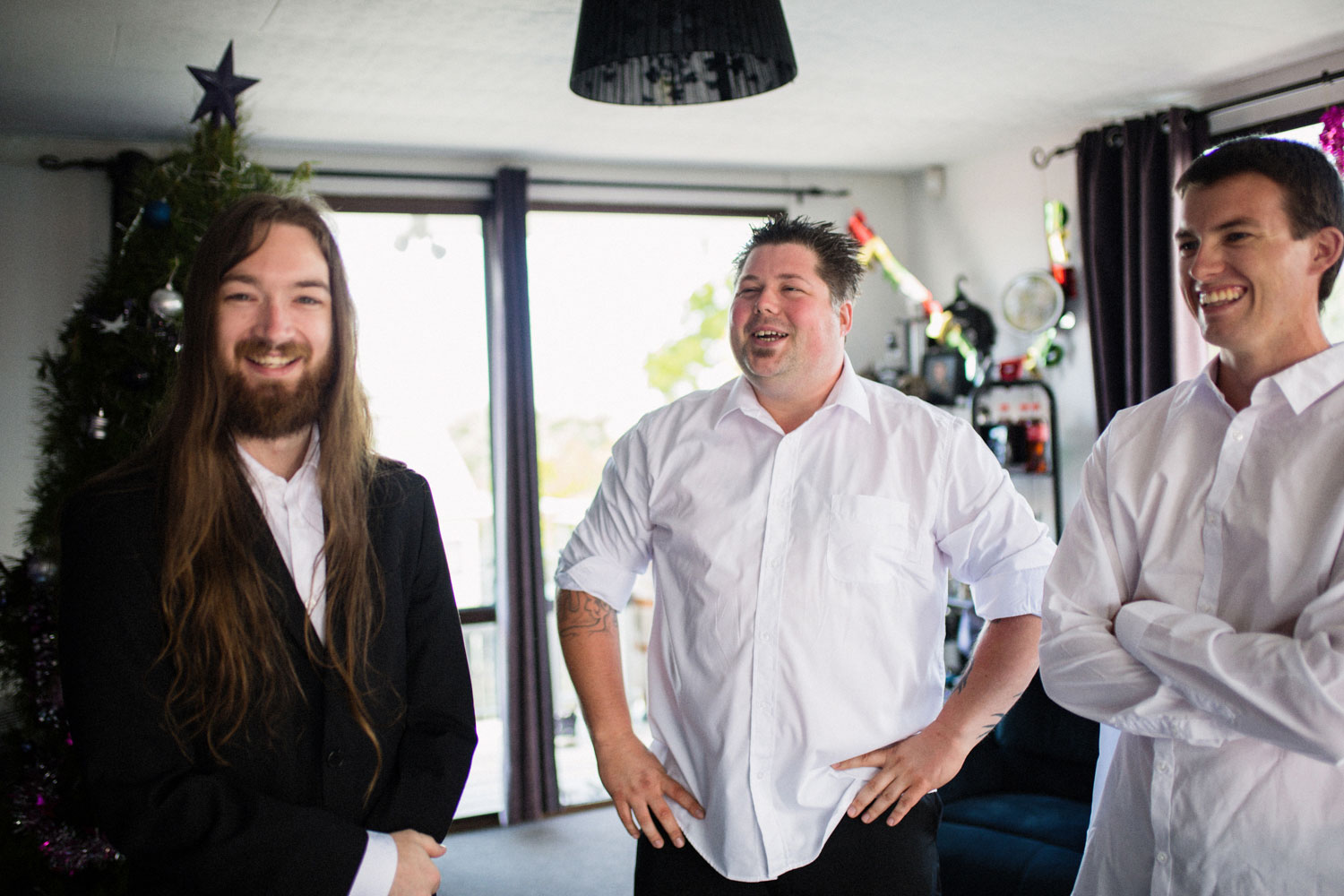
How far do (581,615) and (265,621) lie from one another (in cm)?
57

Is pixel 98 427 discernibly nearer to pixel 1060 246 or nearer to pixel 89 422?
pixel 89 422

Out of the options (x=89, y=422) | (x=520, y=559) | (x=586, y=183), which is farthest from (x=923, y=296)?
(x=89, y=422)

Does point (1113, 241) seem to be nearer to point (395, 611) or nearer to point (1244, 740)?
point (1244, 740)

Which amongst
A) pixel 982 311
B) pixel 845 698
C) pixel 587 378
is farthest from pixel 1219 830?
pixel 587 378

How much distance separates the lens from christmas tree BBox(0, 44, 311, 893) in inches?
105

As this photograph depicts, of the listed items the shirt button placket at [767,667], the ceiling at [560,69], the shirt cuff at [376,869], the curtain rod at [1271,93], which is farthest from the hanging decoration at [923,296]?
the shirt cuff at [376,869]

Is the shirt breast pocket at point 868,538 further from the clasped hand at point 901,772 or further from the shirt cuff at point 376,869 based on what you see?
the shirt cuff at point 376,869

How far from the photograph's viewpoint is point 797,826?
1.56 meters

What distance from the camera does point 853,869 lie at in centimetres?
156

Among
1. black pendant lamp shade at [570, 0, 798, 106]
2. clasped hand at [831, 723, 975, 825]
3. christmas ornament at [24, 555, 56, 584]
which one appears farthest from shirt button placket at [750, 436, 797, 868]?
christmas ornament at [24, 555, 56, 584]

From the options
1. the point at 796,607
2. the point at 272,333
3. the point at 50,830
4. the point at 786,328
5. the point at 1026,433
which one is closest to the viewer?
the point at 272,333

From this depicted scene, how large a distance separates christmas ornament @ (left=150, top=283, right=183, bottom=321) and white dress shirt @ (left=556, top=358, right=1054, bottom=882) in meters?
1.63

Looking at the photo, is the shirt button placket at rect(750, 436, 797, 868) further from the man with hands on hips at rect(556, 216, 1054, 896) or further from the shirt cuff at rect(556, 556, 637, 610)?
the shirt cuff at rect(556, 556, 637, 610)

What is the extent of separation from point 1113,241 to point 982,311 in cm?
75
